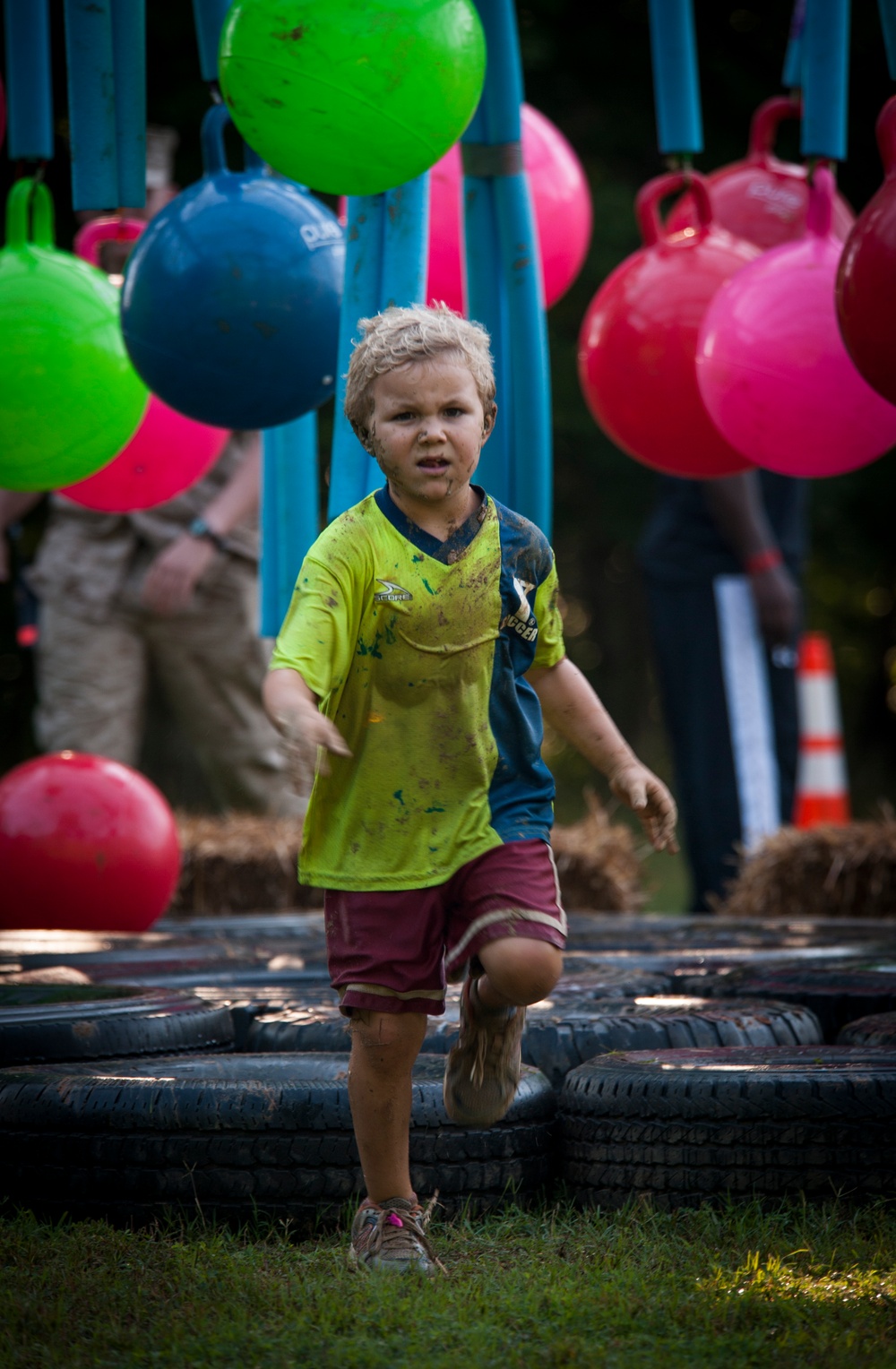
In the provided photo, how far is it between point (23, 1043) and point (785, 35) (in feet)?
32.7

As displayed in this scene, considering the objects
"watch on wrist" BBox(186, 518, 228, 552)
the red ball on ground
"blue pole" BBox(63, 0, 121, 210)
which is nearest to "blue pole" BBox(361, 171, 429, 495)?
"blue pole" BBox(63, 0, 121, 210)

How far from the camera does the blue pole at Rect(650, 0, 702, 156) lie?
412 cm

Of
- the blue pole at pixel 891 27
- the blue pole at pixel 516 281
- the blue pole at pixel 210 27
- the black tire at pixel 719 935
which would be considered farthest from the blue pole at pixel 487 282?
the black tire at pixel 719 935

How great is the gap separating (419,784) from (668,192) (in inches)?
101

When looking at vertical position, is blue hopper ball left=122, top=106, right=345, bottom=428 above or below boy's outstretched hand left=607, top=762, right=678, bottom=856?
above

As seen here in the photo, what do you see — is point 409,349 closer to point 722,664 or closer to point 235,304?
point 235,304

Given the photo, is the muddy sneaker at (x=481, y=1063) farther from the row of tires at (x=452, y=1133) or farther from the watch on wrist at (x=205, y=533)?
the watch on wrist at (x=205, y=533)

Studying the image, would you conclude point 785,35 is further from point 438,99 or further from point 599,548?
point 438,99

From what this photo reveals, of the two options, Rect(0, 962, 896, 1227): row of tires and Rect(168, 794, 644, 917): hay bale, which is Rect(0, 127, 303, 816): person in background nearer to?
Rect(168, 794, 644, 917): hay bale

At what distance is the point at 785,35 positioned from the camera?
10.8 metres

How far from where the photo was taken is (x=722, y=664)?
6.02m

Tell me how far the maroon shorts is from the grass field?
0.39m

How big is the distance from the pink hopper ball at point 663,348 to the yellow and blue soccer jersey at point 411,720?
6.10 feet

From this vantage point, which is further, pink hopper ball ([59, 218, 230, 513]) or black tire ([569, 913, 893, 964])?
pink hopper ball ([59, 218, 230, 513])
